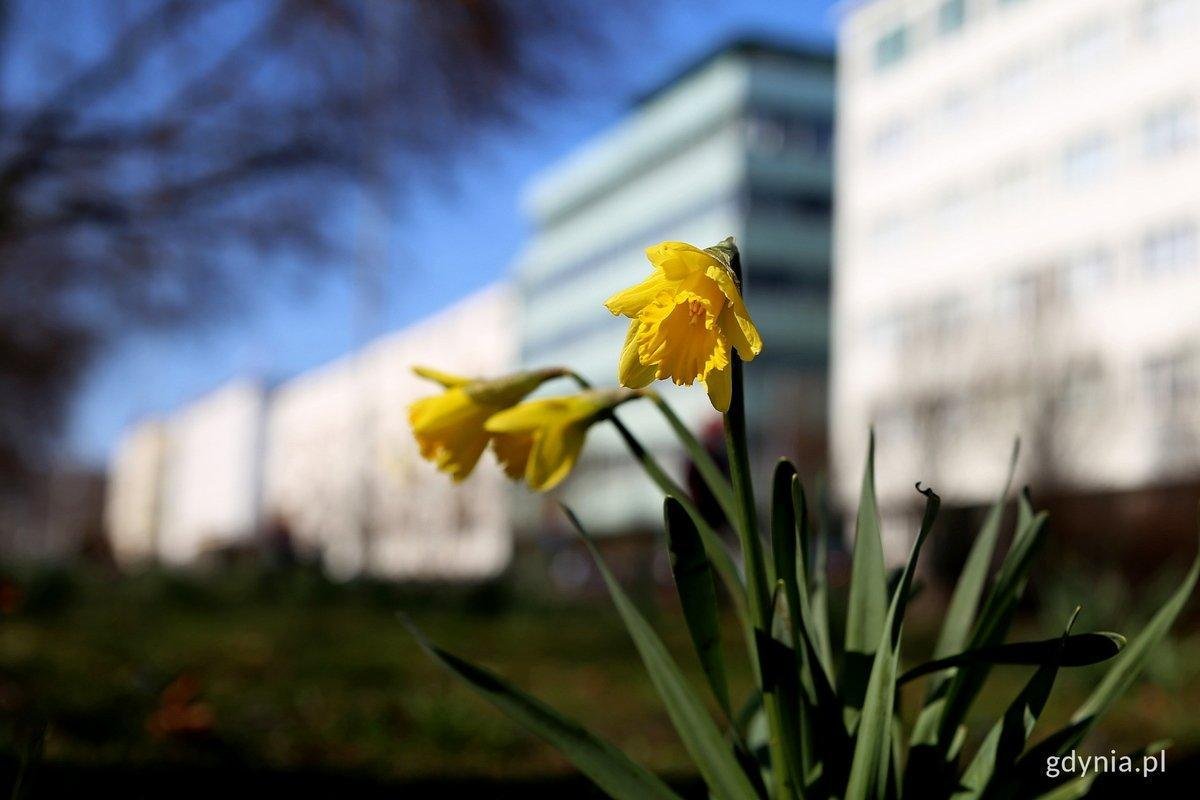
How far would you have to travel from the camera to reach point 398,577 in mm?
12672

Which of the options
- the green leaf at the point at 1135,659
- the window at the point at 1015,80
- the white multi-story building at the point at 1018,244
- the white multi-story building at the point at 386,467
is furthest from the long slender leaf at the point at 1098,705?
the window at the point at 1015,80

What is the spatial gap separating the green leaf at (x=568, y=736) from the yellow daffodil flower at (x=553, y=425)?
325mm

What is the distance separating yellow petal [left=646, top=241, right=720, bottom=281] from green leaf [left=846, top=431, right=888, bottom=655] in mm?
598

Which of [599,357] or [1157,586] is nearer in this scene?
[1157,586]

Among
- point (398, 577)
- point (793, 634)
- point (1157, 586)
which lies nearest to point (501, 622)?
point (398, 577)

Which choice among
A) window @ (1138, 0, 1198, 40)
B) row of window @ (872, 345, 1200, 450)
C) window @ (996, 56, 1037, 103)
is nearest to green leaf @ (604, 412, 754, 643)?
row of window @ (872, 345, 1200, 450)

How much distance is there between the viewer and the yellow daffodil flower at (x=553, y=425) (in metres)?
2.09

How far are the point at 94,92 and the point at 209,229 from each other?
89 cm

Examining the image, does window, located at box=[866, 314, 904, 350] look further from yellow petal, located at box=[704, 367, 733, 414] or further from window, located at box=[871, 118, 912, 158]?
yellow petal, located at box=[704, 367, 733, 414]

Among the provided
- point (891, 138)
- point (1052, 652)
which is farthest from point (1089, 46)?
point (1052, 652)

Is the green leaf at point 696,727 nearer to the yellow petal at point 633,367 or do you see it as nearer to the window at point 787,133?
the yellow petal at point 633,367

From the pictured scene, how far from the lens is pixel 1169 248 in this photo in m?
31.4

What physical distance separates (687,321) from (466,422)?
1.93 ft

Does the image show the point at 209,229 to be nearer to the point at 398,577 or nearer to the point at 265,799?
the point at 265,799
